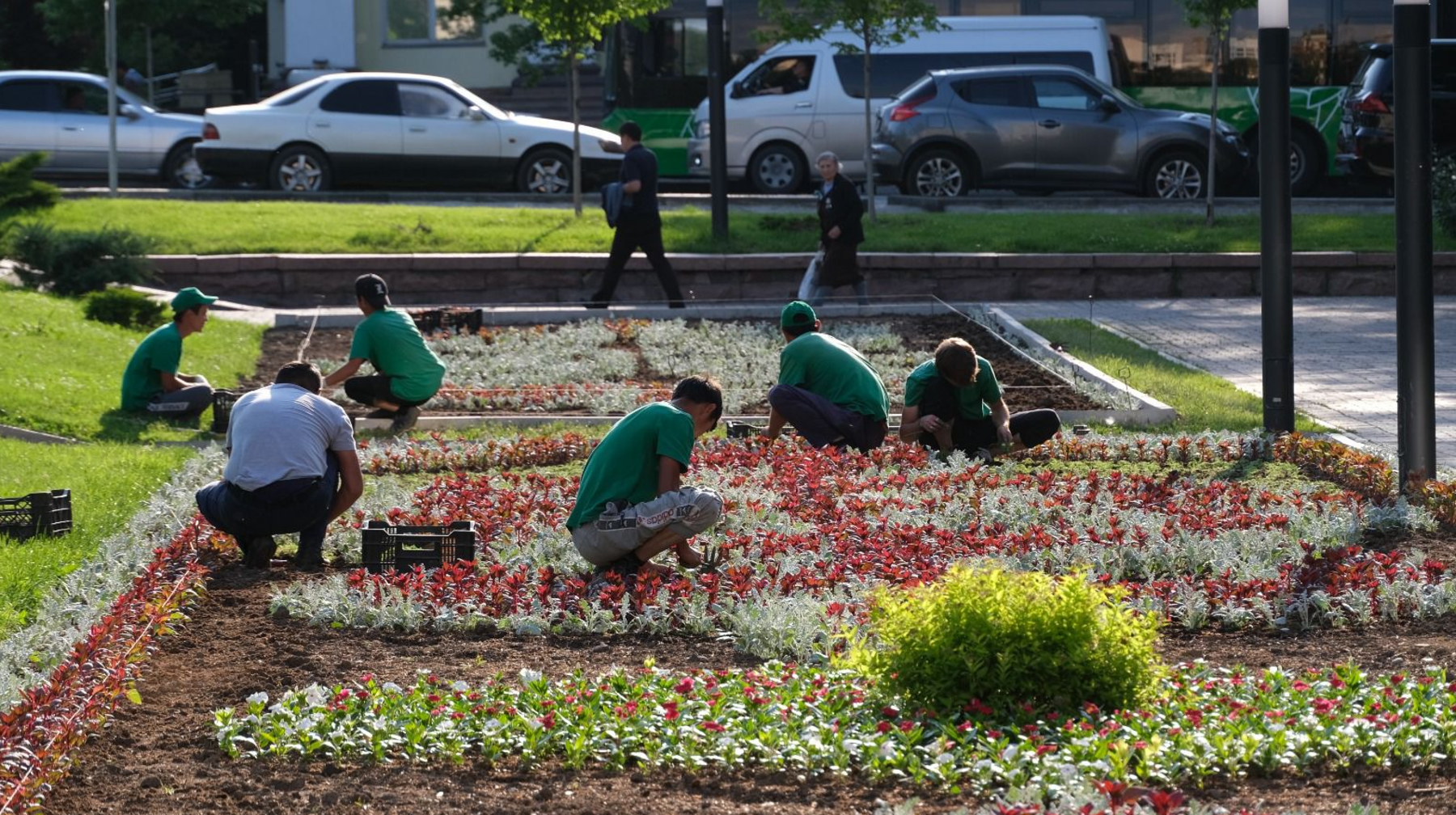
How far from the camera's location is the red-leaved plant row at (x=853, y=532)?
771cm

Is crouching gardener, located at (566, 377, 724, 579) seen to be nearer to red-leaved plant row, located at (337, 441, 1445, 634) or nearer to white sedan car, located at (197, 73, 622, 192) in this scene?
red-leaved plant row, located at (337, 441, 1445, 634)

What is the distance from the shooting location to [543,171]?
2464 cm

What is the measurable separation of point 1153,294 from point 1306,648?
12419 millimetres

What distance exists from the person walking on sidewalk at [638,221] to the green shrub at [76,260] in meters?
4.19

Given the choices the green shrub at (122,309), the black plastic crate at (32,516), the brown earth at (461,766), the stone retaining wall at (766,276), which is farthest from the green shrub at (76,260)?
the brown earth at (461,766)

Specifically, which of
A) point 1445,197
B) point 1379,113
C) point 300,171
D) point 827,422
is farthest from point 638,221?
point 1379,113

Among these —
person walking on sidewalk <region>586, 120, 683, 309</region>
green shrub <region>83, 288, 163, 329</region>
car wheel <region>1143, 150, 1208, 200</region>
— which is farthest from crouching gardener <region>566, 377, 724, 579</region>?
car wheel <region>1143, 150, 1208, 200</region>

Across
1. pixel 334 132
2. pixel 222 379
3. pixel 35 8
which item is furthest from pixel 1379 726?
pixel 35 8

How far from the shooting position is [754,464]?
35.0 feet

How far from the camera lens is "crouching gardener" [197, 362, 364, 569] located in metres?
8.43

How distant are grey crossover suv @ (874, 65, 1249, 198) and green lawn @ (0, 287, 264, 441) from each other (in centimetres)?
1053

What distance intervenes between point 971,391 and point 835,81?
1627 centimetres

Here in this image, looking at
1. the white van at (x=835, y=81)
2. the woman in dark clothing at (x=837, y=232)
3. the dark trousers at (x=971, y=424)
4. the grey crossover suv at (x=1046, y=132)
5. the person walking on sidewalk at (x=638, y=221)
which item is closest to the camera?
the dark trousers at (x=971, y=424)

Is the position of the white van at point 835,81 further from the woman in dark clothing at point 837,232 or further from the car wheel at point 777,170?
the woman in dark clothing at point 837,232
